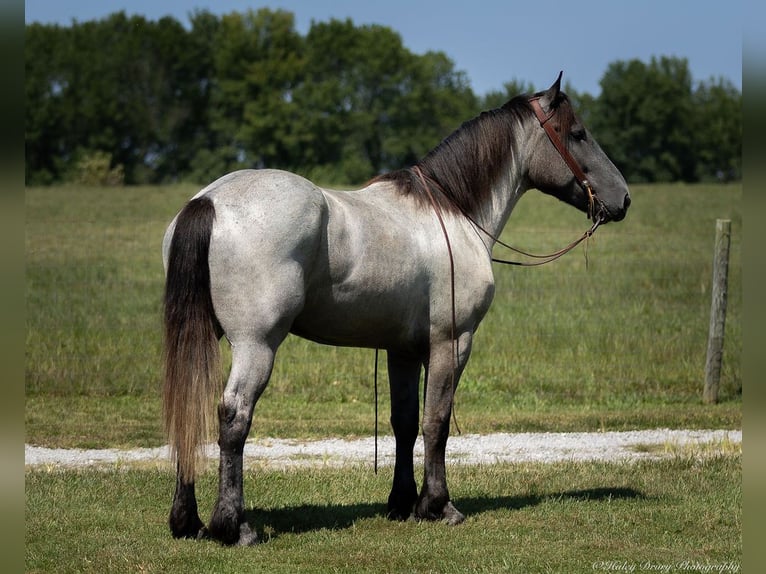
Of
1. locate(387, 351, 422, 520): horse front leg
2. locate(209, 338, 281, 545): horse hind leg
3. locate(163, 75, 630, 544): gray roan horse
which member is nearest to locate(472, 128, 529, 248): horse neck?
locate(163, 75, 630, 544): gray roan horse

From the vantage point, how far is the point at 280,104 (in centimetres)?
6619

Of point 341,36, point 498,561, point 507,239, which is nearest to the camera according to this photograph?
point 498,561

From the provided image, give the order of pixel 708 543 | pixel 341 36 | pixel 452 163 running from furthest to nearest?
pixel 341 36
pixel 452 163
pixel 708 543

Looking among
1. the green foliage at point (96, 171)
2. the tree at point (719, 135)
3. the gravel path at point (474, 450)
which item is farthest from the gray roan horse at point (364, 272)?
the tree at point (719, 135)

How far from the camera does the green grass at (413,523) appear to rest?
481cm

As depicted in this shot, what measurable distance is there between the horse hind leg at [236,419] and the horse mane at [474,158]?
5.34 ft

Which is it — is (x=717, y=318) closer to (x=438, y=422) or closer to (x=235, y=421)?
(x=438, y=422)

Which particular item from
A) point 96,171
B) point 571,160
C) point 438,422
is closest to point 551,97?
point 571,160

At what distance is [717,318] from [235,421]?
293 inches
